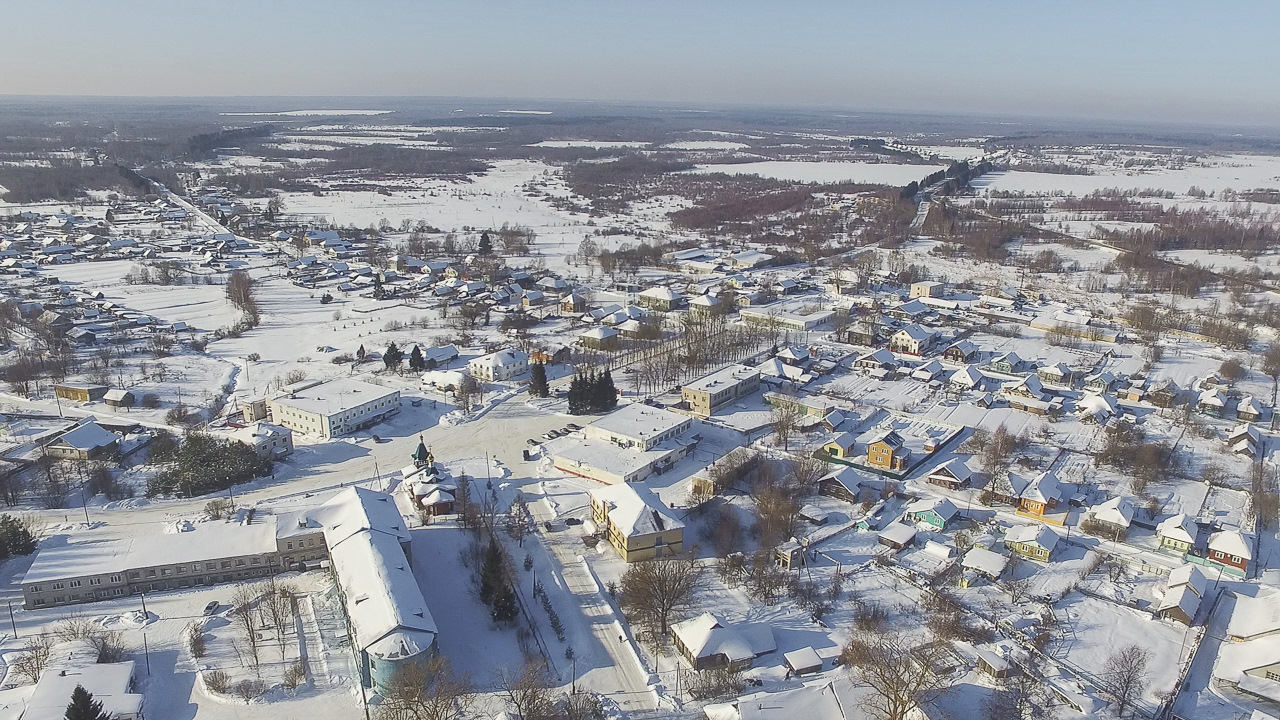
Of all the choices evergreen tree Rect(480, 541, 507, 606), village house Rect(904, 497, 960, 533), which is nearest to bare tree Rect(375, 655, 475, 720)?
evergreen tree Rect(480, 541, 507, 606)

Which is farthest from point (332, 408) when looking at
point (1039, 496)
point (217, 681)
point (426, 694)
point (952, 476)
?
point (1039, 496)

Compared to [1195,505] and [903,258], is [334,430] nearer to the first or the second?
[1195,505]

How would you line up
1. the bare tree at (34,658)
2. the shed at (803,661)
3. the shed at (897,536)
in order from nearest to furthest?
the bare tree at (34,658)
the shed at (803,661)
the shed at (897,536)

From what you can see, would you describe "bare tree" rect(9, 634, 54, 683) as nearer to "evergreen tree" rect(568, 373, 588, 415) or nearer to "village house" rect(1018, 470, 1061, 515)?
"evergreen tree" rect(568, 373, 588, 415)

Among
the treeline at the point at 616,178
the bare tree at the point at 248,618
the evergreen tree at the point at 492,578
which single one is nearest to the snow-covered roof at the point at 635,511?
the evergreen tree at the point at 492,578

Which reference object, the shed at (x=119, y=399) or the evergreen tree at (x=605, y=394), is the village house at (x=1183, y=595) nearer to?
the evergreen tree at (x=605, y=394)
